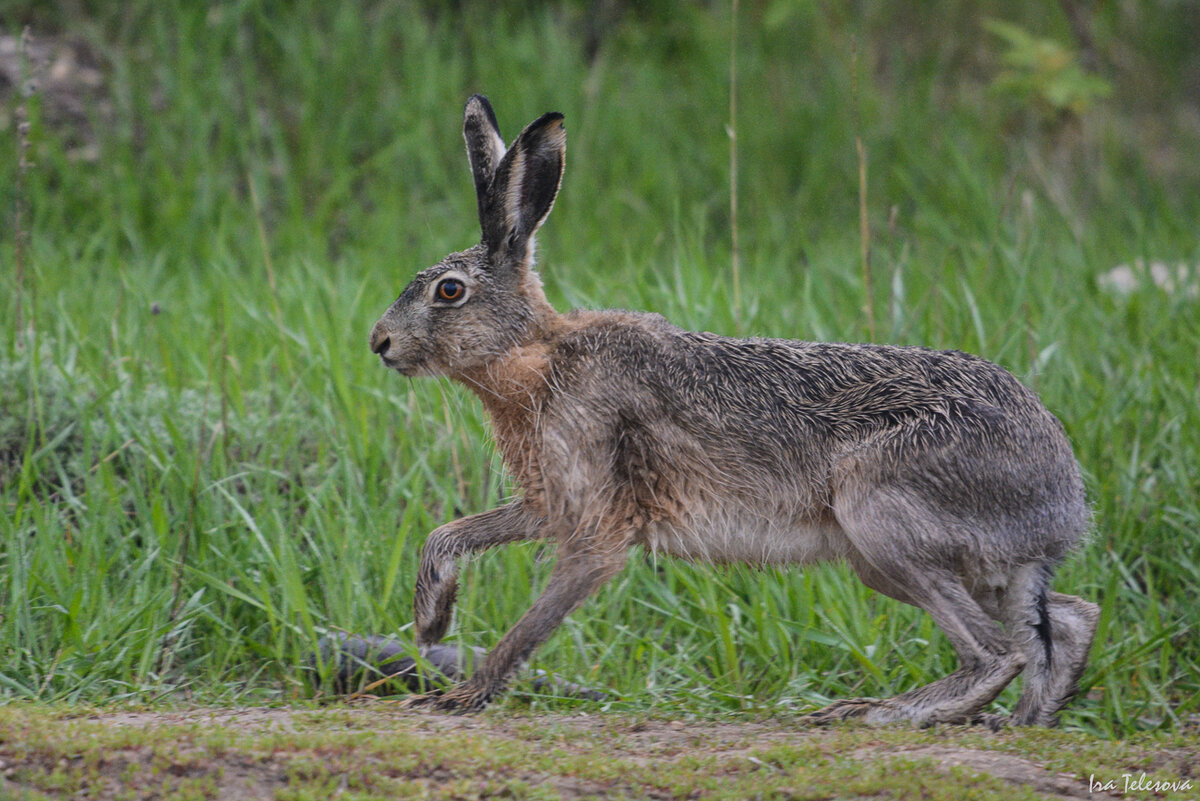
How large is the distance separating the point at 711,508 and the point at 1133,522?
6.88 ft

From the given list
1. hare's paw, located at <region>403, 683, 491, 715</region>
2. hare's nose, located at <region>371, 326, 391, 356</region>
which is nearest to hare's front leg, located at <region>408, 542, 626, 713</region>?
hare's paw, located at <region>403, 683, 491, 715</region>

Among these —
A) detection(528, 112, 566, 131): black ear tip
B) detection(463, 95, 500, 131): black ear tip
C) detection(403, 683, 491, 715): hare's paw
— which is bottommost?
detection(403, 683, 491, 715): hare's paw

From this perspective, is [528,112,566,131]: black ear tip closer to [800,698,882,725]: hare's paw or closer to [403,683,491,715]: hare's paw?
[403,683,491,715]: hare's paw

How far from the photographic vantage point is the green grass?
4.45 metres

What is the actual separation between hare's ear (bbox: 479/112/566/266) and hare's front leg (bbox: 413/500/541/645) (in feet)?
2.70

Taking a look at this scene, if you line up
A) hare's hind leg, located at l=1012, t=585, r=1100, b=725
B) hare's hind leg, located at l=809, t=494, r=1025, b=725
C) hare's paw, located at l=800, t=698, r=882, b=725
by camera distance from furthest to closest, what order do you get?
hare's hind leg, located at l=1012, t=585, r=1100, b=725, hare's paw, located at l=800, t=698, r=882, b=725, hare's hind leg, located at l=809, t=494, r=1025, b=725

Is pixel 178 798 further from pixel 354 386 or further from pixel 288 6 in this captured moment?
pixel 288 6

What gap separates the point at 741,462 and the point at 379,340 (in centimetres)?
120

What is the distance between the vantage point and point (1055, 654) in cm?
→ 406

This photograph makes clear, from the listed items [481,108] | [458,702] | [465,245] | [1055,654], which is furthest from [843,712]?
[465,245]

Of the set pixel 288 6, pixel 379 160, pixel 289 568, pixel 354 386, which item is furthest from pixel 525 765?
pixel 288 6

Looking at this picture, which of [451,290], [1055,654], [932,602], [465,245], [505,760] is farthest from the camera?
[465,245]

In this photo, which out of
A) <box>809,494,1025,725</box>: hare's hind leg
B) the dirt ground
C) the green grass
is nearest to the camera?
the dirt ground

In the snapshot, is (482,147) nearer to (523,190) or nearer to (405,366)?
(523,190)
